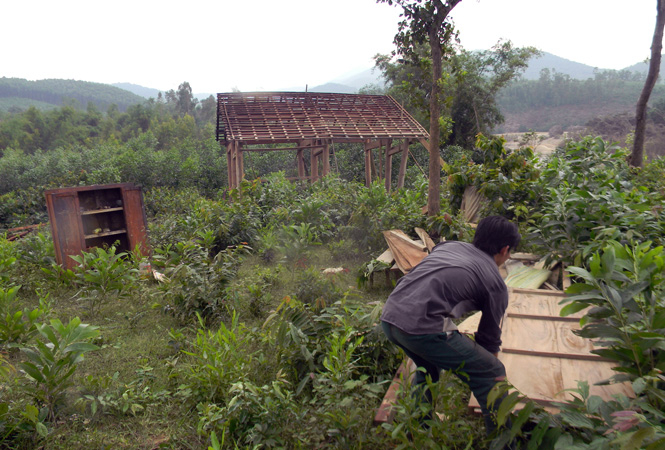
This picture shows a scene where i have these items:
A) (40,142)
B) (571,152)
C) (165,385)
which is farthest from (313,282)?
(40,142)

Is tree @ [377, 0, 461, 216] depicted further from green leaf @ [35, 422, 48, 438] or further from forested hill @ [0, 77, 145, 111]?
forested hill @ [0, 77, 145, 111]

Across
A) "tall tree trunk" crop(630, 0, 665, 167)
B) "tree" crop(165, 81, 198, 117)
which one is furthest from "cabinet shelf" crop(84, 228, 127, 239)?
"tree" crop(165, 81, 198, 117)

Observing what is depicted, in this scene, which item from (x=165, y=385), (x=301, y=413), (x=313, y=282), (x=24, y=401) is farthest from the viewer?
(x=313, y=282)

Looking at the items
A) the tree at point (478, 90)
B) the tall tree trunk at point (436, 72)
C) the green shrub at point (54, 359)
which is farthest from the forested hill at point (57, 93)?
the green shrub at point (54, 359)

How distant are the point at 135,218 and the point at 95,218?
688 millimetres

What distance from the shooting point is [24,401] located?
3.18 metres

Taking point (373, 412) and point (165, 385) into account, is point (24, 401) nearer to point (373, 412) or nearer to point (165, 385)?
point (165, 385)

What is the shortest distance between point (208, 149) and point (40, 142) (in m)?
34.3

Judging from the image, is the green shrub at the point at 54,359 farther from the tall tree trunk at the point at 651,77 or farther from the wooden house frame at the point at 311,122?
the tall tree trunk at the point at 651,77

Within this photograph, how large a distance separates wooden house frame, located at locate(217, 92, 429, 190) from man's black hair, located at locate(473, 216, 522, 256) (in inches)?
390

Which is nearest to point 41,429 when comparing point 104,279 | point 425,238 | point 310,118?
point 104,279

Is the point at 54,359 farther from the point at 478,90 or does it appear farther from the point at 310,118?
the point at 478,90

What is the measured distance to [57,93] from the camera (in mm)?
100375

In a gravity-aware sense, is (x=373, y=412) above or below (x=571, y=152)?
below
